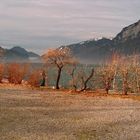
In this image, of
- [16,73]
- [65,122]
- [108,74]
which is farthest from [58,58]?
[65,122]

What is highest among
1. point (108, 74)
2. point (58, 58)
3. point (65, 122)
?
point (58, 58)

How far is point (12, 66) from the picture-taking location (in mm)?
82375

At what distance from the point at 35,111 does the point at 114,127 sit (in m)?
7.64

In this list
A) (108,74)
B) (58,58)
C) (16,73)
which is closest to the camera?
(58,58)

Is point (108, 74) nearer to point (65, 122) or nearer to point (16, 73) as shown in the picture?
point (16, 73)

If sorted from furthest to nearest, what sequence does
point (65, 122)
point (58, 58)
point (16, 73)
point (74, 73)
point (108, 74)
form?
point (16, 73) → point (74, 73) → point (108, 74) → point (58, 58) → point (65, 122)

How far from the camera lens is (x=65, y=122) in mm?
29641

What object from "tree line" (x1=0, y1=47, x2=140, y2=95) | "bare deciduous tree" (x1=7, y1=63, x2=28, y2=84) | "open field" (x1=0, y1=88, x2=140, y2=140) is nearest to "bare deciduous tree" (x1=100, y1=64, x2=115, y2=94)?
"tree line" (x1=0, y1=47, x2=140, y2=95)

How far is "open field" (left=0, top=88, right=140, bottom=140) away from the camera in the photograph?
2480 cm

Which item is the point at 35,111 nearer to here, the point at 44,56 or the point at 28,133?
the point at 28,133

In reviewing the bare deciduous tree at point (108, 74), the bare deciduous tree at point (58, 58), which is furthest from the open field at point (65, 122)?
the bare deciduous tree at point (108, 74)

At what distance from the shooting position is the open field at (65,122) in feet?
81.4

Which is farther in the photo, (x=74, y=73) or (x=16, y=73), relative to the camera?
(x=16, y=73)

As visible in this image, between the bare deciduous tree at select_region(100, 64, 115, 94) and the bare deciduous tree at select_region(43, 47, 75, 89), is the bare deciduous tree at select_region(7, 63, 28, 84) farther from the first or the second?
the bare deciduous tree at select_region(100, 64, 115, 94)
